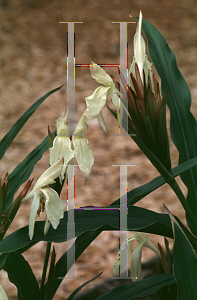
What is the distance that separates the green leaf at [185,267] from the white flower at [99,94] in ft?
0.41

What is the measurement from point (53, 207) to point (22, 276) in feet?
0.43

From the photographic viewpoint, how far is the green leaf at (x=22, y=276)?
0.35m

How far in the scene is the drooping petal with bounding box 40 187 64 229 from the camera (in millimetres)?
282

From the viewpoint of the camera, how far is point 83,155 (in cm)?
29

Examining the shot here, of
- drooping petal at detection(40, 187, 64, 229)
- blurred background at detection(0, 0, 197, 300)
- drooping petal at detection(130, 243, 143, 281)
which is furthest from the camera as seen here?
blurred background at detection(0, 0, 197, 300)

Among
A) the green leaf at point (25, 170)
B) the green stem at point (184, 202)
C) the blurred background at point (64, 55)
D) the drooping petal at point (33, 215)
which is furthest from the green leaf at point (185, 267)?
the blurred background at point (64, 55)

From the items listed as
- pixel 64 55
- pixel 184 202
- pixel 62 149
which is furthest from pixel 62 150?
pixel 64 55

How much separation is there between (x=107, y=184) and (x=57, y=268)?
0.64 meters

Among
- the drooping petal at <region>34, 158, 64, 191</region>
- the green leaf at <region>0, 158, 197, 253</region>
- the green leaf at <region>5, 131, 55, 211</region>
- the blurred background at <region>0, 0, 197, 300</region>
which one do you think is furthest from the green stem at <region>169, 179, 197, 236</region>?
the blurred background at <region>0, 0, 197, 300</region>

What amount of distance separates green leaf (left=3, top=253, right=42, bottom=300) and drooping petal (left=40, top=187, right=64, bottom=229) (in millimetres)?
97

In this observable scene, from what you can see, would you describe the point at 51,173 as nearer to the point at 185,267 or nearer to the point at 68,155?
the point at 68,155

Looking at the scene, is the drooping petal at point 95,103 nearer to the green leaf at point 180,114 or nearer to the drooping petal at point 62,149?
the drooping petal at point 62,149

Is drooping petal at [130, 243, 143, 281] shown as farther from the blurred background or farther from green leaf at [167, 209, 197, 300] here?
the blurred background

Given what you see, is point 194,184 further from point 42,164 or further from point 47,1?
point 47,1
